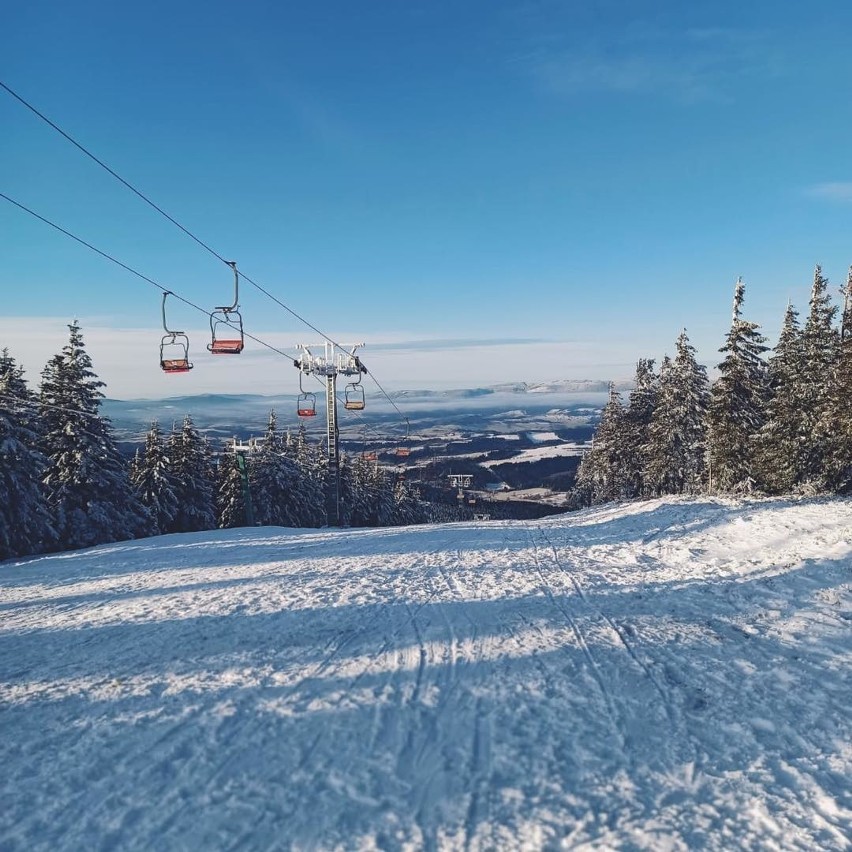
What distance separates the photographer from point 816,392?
26625mm

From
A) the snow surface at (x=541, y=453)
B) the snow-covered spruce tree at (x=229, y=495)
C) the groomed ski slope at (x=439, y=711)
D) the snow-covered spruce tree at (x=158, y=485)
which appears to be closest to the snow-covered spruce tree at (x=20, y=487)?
the snow-covered spruce tree at (x=158, y=485)

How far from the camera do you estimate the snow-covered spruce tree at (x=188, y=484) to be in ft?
116

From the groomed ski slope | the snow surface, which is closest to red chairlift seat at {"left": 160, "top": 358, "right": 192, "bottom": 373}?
the groomed ski slope

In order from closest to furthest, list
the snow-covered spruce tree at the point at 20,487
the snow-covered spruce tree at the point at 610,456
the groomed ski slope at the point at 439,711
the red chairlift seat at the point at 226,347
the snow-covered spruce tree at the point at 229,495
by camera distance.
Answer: the groomed ski slope at the point at 439,711 → the red chairlift seat at the point at 226,347 → the snow-covered spruce tree at the point at 20,487 → the snow-covered spruce tree at the point at 229,495 → the snow-covered spruce tree at the point at 610,456

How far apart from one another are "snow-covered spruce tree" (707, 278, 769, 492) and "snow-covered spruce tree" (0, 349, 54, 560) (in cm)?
3516

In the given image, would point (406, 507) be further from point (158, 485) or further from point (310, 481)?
point (158, 485)

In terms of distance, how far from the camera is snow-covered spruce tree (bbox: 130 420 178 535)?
34062mm

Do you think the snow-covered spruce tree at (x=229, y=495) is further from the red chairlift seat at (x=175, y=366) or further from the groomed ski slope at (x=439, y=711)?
the groomed ski slope at (x=439, y=711)

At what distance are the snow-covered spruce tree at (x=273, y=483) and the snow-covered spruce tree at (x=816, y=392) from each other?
3249 centimetres

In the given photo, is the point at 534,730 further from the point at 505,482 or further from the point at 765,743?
the point at 505,482

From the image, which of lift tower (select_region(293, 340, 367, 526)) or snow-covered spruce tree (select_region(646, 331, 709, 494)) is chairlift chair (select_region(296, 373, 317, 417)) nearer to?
lift tower (select_region(293, 340, 367, 526))

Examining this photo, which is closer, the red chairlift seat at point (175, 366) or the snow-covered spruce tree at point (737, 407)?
the red chairlift seat at point (175, 366)

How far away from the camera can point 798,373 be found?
2777 cm

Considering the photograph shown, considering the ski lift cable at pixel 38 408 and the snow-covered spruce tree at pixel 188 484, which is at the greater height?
the ski lift cable at pixel 38 408
